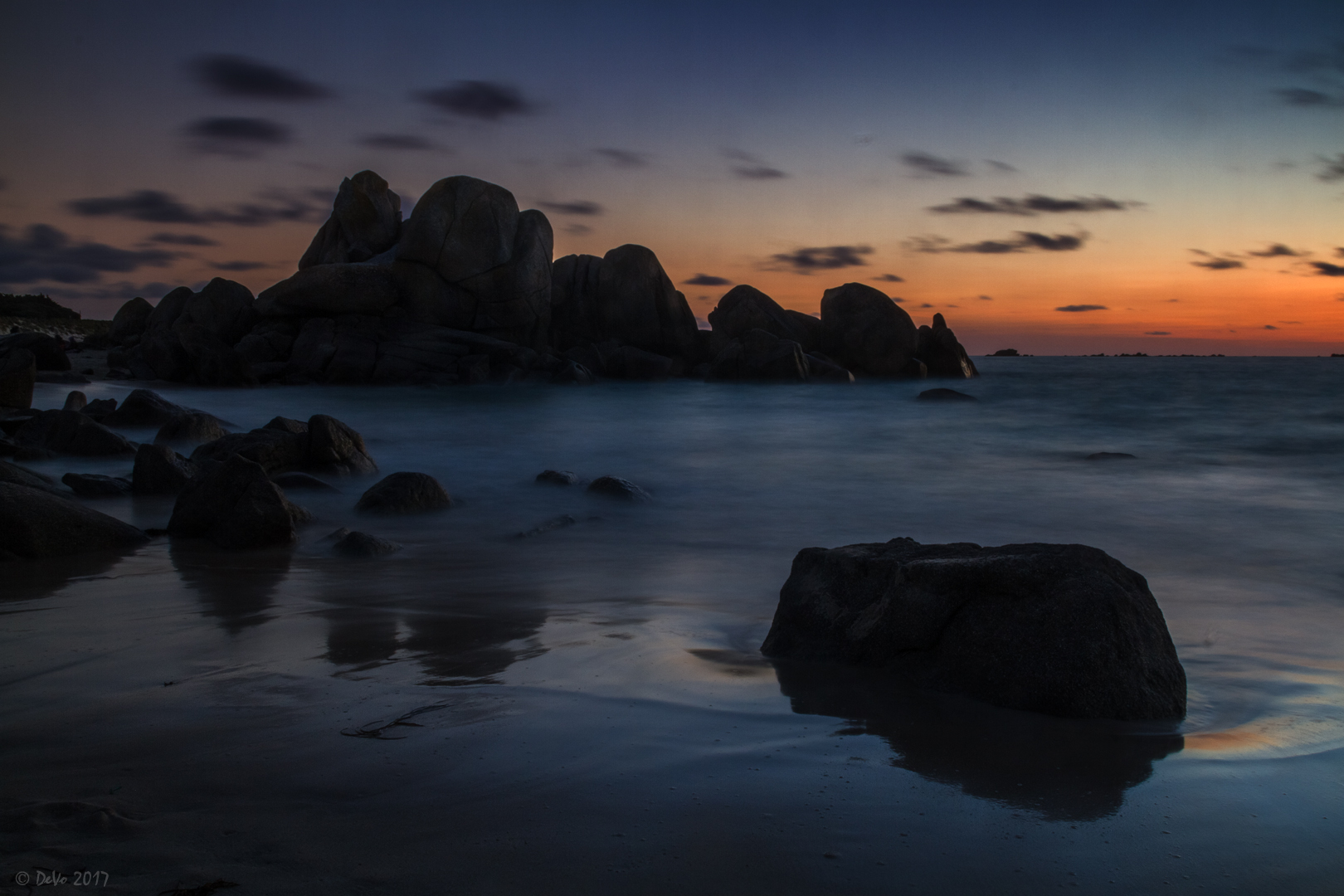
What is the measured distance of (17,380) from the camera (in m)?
12.8

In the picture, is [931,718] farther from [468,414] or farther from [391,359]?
[391,359]

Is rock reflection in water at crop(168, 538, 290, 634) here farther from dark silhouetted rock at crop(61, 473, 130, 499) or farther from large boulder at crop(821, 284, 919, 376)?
large boulder at crop(821, 284, 919, 376)

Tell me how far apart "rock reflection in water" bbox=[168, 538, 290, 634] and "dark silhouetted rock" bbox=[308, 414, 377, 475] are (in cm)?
294

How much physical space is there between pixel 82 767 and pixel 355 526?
4.47 meters

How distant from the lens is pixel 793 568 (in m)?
3.68

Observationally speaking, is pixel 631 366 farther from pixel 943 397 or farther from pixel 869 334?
pixel 943 397

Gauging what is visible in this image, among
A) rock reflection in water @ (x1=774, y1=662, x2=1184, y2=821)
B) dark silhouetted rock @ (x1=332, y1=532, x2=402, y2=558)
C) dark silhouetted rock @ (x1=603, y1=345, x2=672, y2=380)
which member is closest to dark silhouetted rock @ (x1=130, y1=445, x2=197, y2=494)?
dark silhouetted rock @ (x1=332, y1=532, x2=402, y2=558)

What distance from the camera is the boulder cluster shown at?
2830 cm

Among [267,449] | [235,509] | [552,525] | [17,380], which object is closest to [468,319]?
[17,380]

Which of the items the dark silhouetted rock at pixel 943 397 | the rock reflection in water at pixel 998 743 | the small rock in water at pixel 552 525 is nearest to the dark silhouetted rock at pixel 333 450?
the small rock in water at pixel 552 525

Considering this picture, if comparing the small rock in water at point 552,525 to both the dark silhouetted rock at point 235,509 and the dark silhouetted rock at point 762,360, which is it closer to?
the dark silhouetted rock at point 235,509

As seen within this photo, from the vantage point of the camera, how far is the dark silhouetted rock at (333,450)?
27.7 ft

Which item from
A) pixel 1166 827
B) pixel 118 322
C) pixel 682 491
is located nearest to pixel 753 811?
pixel 1166 827

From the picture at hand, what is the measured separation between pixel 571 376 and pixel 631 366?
501cm
